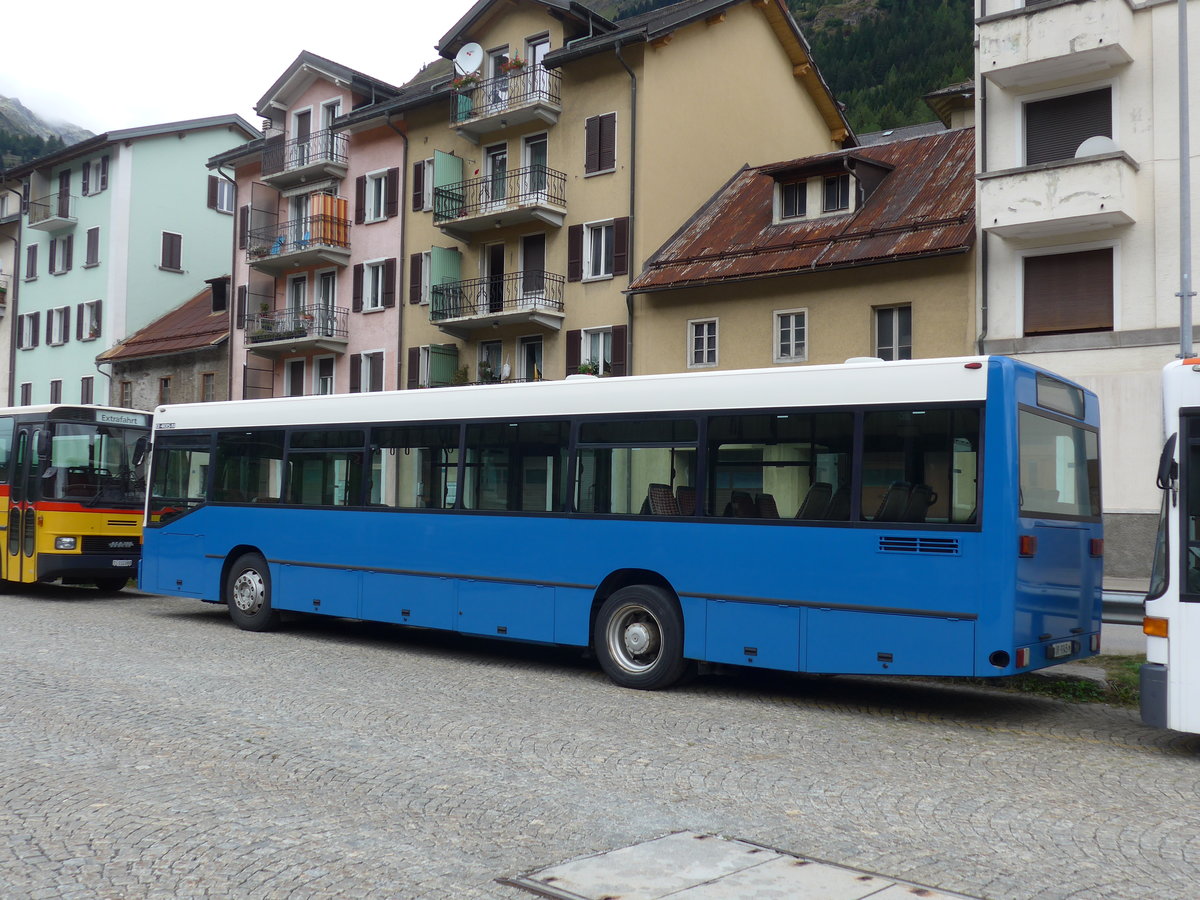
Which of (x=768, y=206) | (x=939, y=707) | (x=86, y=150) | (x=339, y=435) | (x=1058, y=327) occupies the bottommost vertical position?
(x=939, y=707)

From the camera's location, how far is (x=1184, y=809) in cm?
674

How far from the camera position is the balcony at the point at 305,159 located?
128 ft

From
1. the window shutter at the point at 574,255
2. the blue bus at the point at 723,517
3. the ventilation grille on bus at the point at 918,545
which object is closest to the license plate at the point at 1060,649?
the blue bus at the point at 723,517

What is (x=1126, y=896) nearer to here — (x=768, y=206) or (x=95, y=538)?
(x=95, y=538)

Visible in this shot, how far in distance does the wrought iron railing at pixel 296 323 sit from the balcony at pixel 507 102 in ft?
24.8

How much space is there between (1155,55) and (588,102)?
14.8m

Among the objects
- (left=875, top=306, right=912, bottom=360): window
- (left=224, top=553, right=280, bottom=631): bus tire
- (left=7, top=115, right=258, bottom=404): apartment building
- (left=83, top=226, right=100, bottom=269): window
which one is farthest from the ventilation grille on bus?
(left=83, top=226, right=100, bottom=269): window

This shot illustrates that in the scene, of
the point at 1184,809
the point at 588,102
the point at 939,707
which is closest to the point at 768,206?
the point at 588,102

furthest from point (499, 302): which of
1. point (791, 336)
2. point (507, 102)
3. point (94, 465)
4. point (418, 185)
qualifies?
point (94, 465)

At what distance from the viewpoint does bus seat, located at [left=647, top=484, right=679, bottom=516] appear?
11.0m

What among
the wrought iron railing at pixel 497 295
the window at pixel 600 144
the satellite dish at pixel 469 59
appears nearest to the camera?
the window at pixel 600 144

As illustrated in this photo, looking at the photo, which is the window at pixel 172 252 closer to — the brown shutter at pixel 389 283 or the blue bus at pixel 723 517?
the brown shutter at pixel 389 283

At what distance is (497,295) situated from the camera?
1339 inches

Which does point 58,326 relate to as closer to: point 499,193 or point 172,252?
point 172,252
